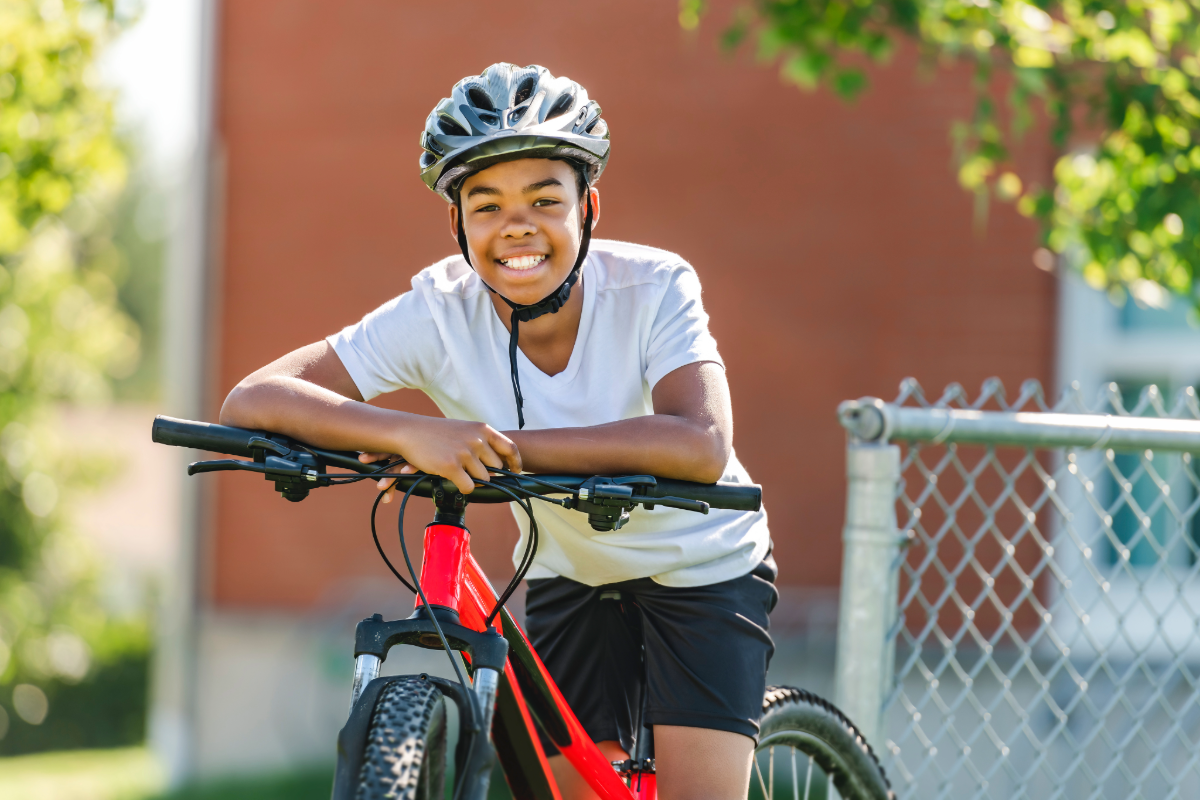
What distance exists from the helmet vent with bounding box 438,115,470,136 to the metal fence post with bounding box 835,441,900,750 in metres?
1.07

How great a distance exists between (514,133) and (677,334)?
0.47 m

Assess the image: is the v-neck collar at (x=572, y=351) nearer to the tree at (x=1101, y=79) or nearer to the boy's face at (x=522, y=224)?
the boy's face at (x=522, y=224)

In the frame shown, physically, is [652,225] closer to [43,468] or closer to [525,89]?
[525,89]

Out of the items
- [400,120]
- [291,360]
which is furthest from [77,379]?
[291,360]

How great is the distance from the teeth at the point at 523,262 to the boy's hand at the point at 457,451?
448mm

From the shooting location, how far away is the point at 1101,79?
4.18 meters

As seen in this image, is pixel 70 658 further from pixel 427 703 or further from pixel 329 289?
pixel 427 703

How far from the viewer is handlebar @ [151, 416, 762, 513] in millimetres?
1674

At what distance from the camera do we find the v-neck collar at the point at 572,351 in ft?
7.22

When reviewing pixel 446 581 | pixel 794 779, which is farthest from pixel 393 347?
pixel 794 779

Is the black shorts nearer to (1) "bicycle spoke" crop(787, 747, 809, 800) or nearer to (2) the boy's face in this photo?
(1) "bicycle spoke" crop(787, 747, 809, 800)

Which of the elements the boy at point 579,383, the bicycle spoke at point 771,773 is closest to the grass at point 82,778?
the bicycle spoke at point 771,773

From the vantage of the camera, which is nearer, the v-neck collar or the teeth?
the teeth

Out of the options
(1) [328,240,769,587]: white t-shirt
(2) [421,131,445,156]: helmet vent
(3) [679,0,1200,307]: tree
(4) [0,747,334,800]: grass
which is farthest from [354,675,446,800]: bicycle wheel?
(4) [0,747,334,800]: grass
